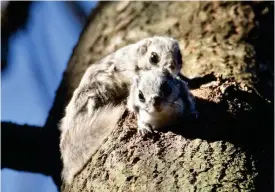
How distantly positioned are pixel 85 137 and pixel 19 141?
22.9 inches

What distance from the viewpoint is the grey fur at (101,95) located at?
3307 millimetres

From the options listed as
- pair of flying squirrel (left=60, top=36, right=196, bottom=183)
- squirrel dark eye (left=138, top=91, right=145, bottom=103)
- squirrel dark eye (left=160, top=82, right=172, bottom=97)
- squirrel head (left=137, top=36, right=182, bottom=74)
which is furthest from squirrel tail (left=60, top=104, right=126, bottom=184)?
squirrel head (left=137, top=36, right=182, bottom=74)

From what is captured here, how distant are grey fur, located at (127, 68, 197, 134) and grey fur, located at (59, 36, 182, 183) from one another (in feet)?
0.52

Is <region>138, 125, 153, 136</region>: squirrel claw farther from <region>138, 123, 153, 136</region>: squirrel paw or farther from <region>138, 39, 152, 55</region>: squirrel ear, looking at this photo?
<region>138, 39, 152, 55</region>: squirrel ear

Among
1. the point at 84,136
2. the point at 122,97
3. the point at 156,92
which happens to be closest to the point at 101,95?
the point at 122,97

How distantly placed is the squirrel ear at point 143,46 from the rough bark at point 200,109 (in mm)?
51

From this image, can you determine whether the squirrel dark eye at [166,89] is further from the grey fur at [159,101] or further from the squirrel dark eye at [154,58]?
the squirrel dark eye at [154,58]

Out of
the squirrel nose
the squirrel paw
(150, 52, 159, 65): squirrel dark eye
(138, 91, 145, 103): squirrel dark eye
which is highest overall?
the squirrel nose

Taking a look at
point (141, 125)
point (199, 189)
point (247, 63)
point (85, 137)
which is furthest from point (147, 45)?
point (199, 189)

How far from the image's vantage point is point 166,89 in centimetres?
313

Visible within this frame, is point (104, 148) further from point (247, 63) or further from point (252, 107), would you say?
point (247, 63)

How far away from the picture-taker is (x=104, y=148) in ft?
9.73

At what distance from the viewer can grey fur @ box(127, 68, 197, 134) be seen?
300 centimetres

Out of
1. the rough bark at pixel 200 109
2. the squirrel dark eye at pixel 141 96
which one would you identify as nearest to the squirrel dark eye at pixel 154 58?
the rough bark at pixel 200 109
